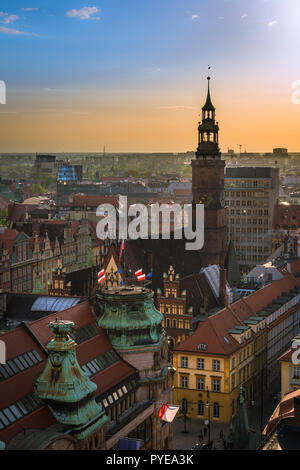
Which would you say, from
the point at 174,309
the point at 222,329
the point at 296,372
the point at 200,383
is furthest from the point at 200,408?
the point at 174,309

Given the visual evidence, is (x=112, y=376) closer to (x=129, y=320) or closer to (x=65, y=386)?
(x=129, y=320)

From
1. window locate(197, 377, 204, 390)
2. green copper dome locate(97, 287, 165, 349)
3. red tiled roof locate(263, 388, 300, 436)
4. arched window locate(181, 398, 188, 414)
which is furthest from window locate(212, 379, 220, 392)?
red tiled roof locate(263, 388, 300, 436)

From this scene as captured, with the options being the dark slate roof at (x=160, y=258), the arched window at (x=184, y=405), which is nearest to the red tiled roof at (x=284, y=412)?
the arched window at (x=184, y=405)

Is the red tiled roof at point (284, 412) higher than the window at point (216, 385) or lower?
higher

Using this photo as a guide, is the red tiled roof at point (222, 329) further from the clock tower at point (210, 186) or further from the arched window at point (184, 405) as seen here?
the clock tower at point (210, 186)

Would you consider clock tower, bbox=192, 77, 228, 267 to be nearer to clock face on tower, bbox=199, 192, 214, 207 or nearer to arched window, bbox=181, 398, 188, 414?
clock face on tower, bbox=199, 192, 214, 207
